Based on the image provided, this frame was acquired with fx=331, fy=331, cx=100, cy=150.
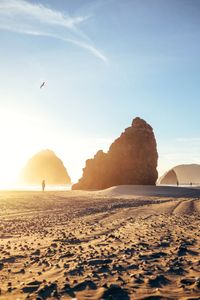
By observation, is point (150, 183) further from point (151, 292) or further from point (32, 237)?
point (151, 292)

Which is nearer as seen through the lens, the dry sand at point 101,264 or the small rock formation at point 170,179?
the dry sand at point 101,264

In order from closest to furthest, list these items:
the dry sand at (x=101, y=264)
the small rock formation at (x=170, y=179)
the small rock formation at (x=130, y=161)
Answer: the dry sand at (x=101, y=264)
the small rock formation at (x=130, y=161)
the small rock formation at (x=170, y=179)

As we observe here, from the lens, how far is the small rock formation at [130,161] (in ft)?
285

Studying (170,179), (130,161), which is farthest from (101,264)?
(170,179)

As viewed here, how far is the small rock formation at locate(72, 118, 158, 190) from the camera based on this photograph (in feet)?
285

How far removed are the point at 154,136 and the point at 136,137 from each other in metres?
6.26

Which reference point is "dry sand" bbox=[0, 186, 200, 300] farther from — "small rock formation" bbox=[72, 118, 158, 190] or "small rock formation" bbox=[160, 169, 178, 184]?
"small rock formation" bbox=[160, 169, 178, 184]

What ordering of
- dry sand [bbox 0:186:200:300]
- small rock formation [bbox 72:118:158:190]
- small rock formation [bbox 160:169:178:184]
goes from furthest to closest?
small rock formation [bbox 160:169:178:184] < small rock formation [bbox 72:118:158:190] < dry sand [bbox 0:186:200:300]

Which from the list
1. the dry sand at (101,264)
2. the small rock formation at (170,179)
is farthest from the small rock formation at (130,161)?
the small rock formation at (170,179)

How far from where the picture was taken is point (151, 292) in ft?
27.0

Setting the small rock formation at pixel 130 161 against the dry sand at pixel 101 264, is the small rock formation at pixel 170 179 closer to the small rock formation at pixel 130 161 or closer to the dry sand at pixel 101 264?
the small rock formation at pixel 130 161

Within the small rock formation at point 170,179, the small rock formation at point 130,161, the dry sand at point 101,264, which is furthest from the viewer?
the small rock formation at point 170,179

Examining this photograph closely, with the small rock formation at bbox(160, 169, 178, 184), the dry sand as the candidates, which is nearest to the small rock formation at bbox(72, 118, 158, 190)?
the dry sand

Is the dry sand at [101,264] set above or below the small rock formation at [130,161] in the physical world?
below
